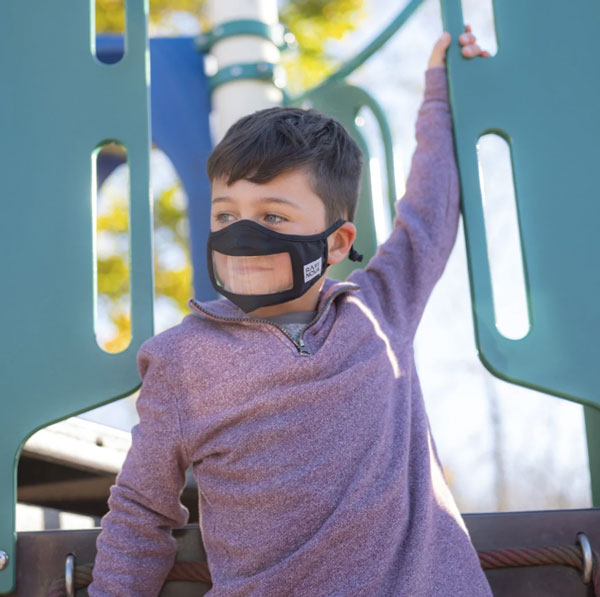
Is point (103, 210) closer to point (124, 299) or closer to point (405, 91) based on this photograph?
point (124, 299)

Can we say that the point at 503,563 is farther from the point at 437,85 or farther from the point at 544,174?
the point at 437,85

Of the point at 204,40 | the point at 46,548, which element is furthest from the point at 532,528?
the point at 204,40

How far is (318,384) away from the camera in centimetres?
134

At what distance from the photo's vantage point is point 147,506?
52.4 inches

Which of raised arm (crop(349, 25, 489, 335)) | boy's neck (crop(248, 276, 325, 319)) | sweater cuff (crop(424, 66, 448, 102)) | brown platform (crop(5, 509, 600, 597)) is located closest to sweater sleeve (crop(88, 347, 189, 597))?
brown platform (crop(5, 509, 600, 597))

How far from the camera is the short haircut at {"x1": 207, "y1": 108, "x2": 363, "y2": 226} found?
4.66ft

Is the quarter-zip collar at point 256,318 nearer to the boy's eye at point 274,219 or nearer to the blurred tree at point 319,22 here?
the boy's eye at point 274,219

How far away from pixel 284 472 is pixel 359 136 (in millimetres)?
1314

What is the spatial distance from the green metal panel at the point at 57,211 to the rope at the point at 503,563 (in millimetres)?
124

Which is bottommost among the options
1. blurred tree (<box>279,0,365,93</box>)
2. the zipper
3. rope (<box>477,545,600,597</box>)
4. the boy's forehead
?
rope (<box>477,545,600,597</box>)

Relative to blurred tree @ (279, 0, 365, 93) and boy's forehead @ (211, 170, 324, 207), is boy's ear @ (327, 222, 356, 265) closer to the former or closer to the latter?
boy's forehead @ (211, 170, 324, 207)

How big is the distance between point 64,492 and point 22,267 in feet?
2.57

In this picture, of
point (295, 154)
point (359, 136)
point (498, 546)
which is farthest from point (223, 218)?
point (359, 136)

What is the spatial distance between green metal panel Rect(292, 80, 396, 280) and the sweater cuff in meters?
0.37
